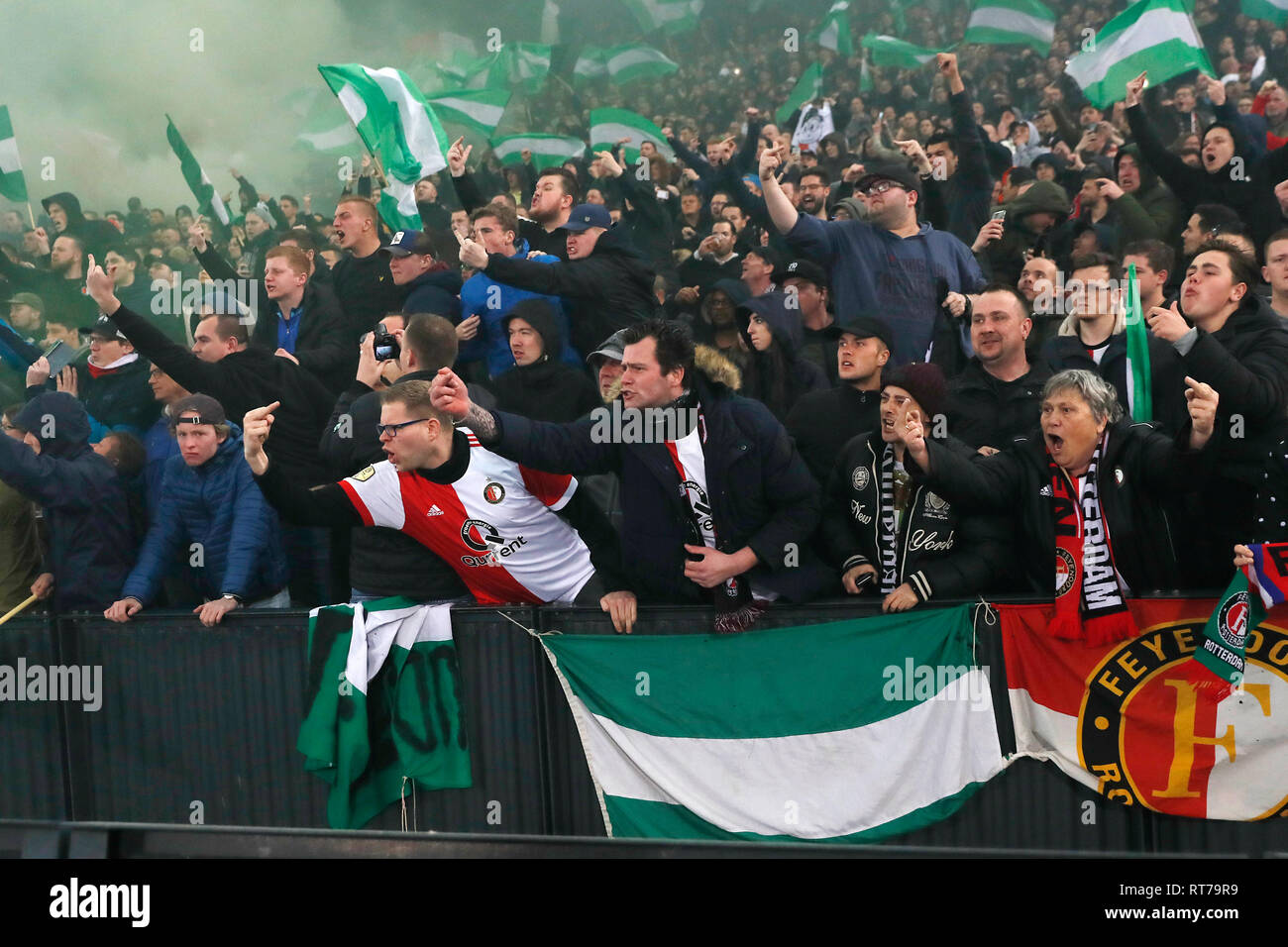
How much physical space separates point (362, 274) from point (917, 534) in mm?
3955

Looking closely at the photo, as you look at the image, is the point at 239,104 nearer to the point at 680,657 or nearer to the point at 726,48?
the point at 726,48

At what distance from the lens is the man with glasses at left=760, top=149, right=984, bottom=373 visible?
6.83 m

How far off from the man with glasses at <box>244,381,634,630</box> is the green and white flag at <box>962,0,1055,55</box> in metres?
6.15

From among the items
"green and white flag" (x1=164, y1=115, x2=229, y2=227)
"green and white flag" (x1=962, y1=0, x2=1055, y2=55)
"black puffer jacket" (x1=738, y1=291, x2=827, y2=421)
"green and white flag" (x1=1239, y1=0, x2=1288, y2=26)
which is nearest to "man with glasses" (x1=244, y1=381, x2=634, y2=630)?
"black puffer jacket" (x1=738, y1=291, x2=827, y2=421)

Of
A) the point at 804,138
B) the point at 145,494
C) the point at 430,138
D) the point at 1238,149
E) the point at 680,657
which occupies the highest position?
the point at 804,138

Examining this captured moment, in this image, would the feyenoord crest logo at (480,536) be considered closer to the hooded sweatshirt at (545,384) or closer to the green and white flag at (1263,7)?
the hooded sweatshirt at (545,384)

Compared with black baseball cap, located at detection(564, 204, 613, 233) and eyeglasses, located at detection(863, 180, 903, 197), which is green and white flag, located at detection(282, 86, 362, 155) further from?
eyeglasses, located at detection(863, 180, 903, 197)

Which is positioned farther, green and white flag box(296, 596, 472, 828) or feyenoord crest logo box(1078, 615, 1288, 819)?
green and white flag box(296, 596, 472, 828)

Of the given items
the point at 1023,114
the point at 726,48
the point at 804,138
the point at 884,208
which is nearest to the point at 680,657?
the point at 884,208

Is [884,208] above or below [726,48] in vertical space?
below

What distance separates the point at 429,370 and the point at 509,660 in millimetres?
1534

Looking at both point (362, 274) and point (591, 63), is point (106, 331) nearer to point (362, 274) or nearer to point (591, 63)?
point (362, 274)

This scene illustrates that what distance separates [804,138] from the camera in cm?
1185
